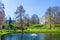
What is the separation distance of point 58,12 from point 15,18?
7329mm

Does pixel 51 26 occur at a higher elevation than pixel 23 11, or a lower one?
lower

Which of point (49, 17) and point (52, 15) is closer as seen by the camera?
point (52, 15)

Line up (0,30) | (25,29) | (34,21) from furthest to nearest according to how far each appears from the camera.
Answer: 1. (34,21)
2. (25,29)
3. (0,30)

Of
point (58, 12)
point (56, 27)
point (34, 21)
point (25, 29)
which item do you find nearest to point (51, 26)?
point (56, 27)

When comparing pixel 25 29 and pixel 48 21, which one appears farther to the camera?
pixel 48 21

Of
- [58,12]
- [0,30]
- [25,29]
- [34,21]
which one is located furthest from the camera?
[34,21]

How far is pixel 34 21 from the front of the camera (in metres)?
40.8

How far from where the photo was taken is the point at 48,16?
3006 cm

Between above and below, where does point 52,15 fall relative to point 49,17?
above

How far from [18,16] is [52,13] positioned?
5906 millimetres

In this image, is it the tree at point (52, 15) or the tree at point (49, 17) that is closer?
the tree at point (52, 15)

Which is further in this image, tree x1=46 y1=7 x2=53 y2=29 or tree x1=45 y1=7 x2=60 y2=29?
tree x1=46 y1=7 x2=53 y2=29

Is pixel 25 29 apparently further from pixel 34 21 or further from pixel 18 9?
pixel 34 21

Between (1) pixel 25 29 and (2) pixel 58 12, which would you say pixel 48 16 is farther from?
(1) pixel 25 29
